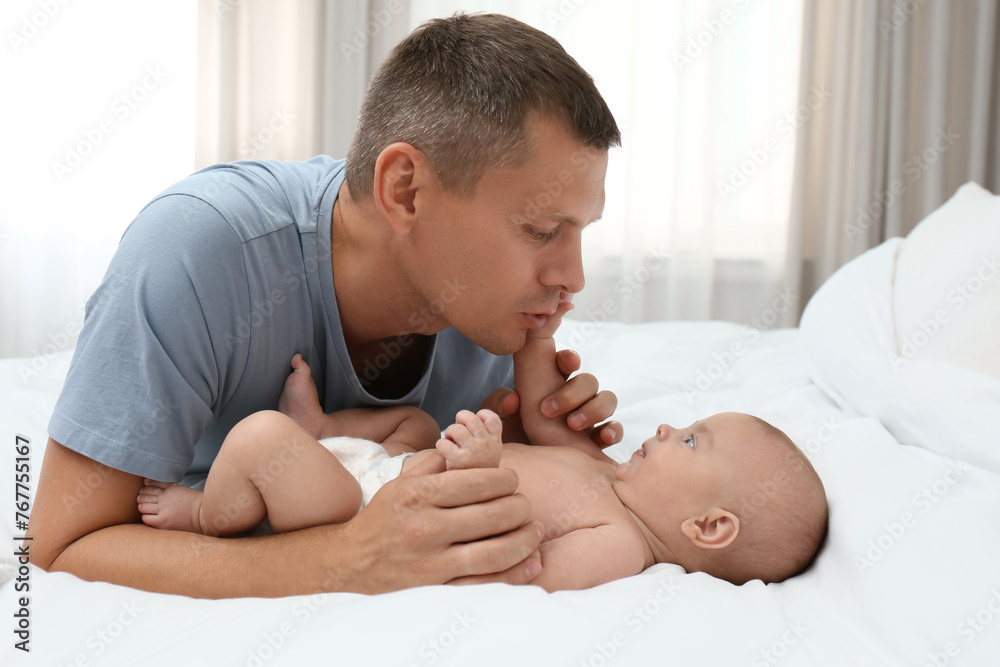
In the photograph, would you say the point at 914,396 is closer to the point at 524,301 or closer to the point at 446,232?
the point at 524,301

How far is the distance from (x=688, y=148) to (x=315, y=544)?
9.34ft

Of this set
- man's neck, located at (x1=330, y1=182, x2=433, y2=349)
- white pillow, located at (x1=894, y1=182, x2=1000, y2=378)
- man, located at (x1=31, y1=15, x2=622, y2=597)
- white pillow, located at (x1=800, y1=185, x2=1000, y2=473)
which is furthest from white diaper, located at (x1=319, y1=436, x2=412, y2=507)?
white pillow, located at (x1=894, y1=182, x2=1000, y2=378)

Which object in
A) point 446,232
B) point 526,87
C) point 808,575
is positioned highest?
point 526,87

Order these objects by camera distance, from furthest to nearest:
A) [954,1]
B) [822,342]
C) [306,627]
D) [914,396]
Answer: [954,1], [822,342], [914,396], [306,627]

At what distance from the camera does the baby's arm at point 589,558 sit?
942 millimetres

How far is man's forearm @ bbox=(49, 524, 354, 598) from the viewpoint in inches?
34.6

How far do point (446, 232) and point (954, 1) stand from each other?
3048 mm

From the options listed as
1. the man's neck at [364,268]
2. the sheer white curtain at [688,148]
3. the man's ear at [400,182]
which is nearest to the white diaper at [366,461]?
the man's neck at [364,268]

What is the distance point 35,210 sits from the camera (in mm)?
3176

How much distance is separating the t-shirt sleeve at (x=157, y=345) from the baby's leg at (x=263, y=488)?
5 centimetres

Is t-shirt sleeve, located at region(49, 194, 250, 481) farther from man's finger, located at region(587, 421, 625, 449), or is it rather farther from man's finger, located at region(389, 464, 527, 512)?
man's finger, located at region(587, 421, 625, 449)

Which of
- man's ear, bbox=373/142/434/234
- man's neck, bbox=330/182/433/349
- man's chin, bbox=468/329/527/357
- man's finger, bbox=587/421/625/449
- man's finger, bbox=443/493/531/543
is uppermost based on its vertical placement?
man's ear, bbox=373/142/434/234

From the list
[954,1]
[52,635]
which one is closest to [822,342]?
[52,635]

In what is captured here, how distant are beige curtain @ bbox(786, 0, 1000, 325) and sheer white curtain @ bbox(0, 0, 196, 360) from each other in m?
2.80
